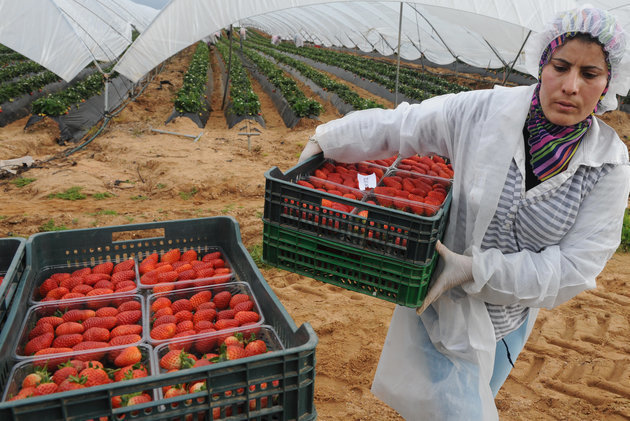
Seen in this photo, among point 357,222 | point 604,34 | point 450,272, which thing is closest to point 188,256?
point 357,222

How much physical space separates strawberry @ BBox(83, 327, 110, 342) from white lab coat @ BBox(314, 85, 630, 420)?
119cm

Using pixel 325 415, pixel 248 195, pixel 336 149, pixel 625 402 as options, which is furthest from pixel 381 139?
pixel 248 195

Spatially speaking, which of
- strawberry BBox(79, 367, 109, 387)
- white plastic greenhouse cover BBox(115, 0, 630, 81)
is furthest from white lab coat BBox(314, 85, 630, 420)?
strawberry BBox(79, 367, 109, 387)

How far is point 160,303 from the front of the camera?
1953mm

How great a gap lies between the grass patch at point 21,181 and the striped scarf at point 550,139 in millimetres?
6804

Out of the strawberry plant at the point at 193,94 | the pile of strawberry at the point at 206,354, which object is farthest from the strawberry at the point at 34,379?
the strawberry plant at the point at 193,94

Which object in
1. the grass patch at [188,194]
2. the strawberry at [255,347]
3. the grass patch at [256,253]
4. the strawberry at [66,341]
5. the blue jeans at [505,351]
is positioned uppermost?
the strawberry at [255,347]

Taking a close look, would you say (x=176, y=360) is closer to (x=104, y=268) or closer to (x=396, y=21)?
(x=104, y=268)

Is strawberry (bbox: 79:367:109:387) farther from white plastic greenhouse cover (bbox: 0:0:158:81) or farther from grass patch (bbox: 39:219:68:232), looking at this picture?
white plastic greenhouse cover (bbox: 0:0:158:81)

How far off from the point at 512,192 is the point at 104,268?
5.82ft

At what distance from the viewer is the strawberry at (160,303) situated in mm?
1943

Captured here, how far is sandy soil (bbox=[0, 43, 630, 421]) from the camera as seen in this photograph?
308 centimetres

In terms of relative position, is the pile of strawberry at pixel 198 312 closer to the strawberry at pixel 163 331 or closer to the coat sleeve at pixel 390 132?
the strawberry at pixel 163 331

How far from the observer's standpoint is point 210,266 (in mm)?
2182
